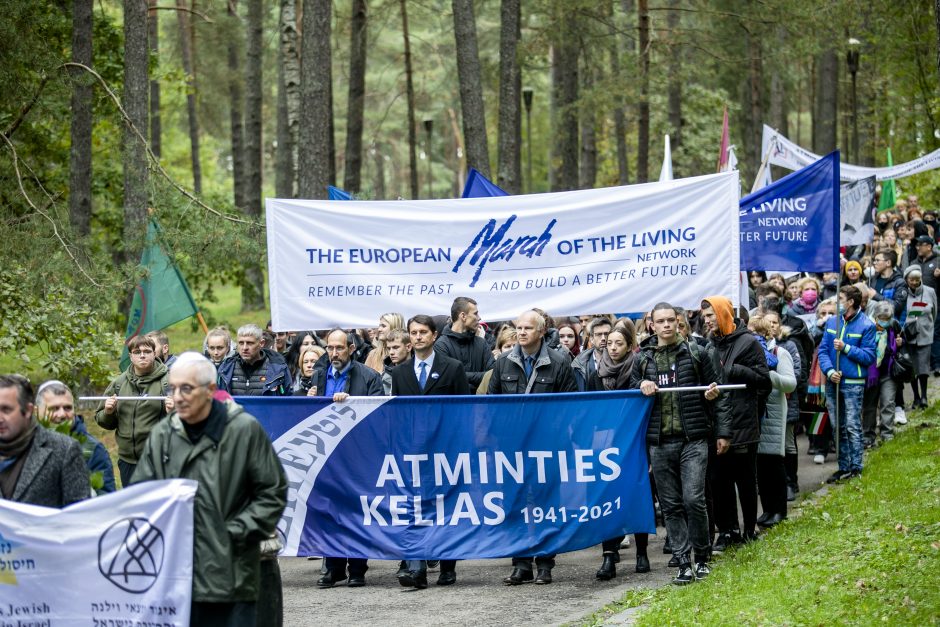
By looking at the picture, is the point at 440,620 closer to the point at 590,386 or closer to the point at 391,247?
the point at 590,386

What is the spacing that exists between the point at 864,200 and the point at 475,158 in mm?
5947

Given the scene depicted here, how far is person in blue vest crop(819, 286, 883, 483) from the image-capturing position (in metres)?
12.6

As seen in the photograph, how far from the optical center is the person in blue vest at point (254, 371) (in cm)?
1088

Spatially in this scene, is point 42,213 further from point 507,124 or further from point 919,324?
point 919,324

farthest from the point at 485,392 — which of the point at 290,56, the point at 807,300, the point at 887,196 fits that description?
the point at 887,196

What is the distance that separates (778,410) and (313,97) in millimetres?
9184

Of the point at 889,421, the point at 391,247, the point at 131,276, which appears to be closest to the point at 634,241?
the point at 391,247

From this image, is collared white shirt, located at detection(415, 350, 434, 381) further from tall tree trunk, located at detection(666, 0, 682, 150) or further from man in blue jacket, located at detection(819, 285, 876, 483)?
tall tree trunk, located at detection(666, 0, 682, 150)

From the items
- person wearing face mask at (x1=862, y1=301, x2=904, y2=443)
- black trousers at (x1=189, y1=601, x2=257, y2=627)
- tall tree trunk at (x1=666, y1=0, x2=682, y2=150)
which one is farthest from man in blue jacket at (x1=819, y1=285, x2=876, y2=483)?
tall tree trunk at (x1=666, y1=0, x2=682, y2=150)

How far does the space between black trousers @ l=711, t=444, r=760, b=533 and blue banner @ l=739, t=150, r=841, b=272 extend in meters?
2.62

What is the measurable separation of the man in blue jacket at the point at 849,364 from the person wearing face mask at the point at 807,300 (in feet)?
6.46

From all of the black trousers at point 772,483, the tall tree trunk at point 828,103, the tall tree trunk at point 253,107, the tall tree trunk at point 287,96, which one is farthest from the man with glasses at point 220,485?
the tall tree trunk at point 828,103

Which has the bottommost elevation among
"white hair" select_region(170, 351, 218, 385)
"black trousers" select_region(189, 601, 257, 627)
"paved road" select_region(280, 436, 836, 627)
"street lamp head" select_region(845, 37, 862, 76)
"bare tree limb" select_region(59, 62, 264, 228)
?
"paved road" select_region(280, 436, 836, 627)

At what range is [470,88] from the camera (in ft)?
64.7
